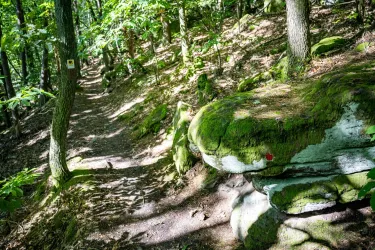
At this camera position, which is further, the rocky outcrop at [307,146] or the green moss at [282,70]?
the green moss at [282,70]

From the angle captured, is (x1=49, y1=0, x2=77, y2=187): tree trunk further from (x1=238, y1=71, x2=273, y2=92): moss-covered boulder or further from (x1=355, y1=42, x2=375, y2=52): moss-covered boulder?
(x1=355, y1=42, x2=375, y2=52): moss-covered boulder

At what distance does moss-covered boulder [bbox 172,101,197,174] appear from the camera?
675cm

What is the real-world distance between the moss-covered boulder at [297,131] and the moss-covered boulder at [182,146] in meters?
2.29

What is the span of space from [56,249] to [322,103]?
5.63 meters

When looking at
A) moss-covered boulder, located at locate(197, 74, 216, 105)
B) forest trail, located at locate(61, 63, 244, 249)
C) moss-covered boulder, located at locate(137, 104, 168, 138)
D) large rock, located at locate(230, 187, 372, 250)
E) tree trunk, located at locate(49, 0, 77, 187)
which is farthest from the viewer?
moss-covered boulder, located at locate(137, 104, 168, 138)

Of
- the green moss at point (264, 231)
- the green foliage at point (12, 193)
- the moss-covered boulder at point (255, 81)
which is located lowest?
the green moss at point (264, 231)

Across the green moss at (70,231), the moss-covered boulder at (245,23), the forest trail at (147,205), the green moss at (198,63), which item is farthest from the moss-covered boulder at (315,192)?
the moss-covered boulder at (245,23)

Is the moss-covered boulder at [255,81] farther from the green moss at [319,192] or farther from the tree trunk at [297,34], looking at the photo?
the green moss at [319,192]

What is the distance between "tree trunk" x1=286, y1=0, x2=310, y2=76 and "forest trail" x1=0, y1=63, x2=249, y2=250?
347 centimetres

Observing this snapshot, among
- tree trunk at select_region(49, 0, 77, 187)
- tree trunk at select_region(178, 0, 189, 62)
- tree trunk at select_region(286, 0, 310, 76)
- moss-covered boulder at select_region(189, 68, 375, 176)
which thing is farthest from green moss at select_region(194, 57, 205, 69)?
moss-covered boulder at select_region(189, 68, 375, 176)

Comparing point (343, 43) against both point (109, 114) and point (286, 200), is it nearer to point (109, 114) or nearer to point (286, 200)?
point (286, 200)

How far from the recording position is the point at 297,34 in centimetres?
678

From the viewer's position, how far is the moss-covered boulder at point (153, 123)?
9625 millimetres

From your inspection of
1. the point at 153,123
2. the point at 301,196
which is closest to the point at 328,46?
the point at 301,196
